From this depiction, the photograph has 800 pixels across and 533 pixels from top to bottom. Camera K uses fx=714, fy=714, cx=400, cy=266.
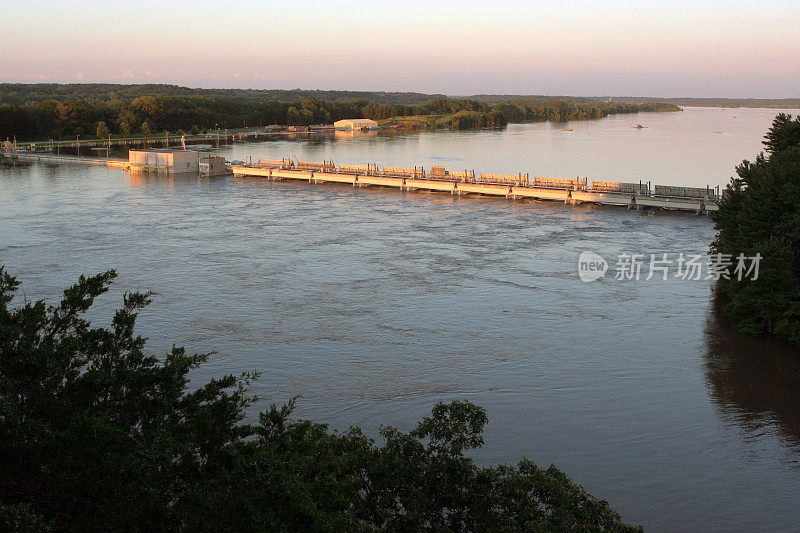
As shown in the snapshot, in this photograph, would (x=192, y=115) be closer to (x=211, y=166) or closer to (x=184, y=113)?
(x=184, y=113)

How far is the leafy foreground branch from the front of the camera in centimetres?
604

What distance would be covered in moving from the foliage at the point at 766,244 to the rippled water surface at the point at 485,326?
2.16 feet

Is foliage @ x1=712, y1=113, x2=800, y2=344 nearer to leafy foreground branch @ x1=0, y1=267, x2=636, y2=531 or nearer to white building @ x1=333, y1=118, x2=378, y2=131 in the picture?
leafy foreground branch @ x1=0, y1=267, x2=636, y2=531

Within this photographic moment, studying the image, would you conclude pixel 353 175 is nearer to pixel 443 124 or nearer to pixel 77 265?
pixel 77 265

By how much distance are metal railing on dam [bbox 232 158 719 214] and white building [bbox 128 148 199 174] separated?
4.03 metres

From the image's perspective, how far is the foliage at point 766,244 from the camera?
54.3ft

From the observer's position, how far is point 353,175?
145 feet

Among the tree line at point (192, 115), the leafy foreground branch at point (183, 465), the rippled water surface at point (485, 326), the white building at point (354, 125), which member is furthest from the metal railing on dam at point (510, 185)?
the white building at point (354, 125)

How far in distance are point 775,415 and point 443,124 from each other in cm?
10886
